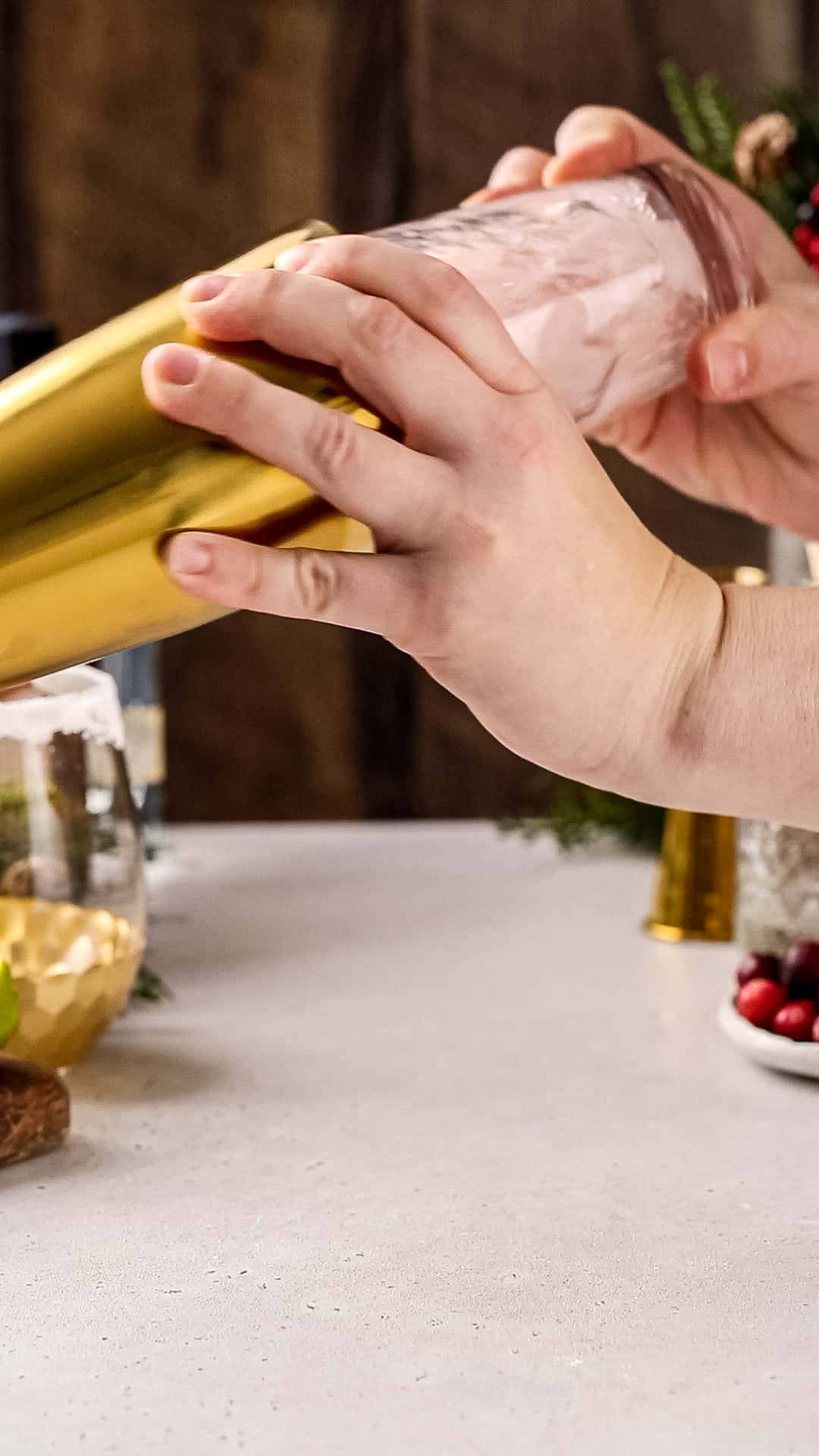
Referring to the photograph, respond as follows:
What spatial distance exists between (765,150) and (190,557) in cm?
58

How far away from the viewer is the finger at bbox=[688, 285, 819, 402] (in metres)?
0.51

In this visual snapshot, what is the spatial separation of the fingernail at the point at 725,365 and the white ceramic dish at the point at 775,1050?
0.24 metres

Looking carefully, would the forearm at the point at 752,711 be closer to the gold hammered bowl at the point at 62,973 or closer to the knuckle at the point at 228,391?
the knuckle at the point at 228,391

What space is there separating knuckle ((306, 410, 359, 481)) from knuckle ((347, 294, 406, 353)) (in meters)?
0.02

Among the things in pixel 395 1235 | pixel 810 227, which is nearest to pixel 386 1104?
pixel 395 1235

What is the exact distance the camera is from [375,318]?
0.36m

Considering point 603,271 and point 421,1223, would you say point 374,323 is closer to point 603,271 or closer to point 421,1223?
point 603,271

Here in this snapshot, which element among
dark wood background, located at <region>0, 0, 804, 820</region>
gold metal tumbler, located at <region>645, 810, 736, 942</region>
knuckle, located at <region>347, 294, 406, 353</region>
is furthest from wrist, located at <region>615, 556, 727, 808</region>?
dark wood background, located at <region>0, 0, 804, 820</region>

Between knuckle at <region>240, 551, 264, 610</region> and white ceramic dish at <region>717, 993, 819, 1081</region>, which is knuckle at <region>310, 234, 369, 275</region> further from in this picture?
white ceramic dish at <region>717, 993, 819, 1081</region>

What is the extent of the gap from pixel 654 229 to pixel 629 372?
0.05 meters

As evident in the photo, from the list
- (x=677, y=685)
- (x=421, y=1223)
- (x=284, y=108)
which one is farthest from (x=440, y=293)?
(x=284, y=108)

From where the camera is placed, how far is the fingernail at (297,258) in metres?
0.37

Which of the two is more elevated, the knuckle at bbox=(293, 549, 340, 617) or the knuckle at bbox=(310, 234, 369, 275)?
the knuckle at bbox=(310, 234, 369, 275)

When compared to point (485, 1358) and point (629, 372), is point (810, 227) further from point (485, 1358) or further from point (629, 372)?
point (485, 1358)
